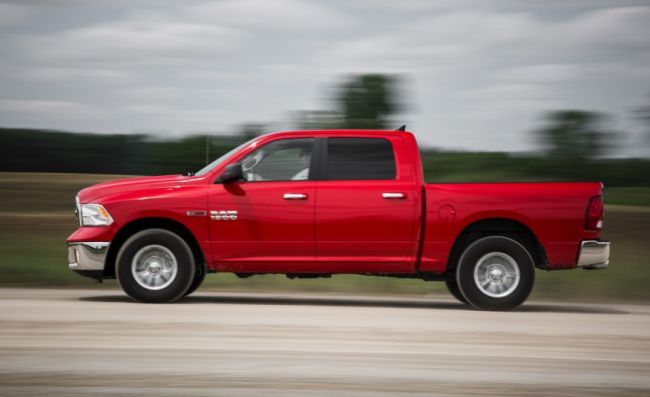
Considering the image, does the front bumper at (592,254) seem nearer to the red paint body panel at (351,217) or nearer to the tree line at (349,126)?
the red paint body panel at (351,217)

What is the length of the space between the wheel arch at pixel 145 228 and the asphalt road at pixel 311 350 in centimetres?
45

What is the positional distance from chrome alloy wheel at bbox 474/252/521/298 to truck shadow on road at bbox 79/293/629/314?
40 centimetres

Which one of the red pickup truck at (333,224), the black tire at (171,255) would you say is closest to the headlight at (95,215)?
the red pickup truck at (333,224)

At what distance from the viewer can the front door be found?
35.9ft

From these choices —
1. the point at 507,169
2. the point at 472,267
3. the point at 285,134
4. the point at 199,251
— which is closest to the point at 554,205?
the point at 472,267

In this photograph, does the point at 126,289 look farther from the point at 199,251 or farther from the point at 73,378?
the point at 73,378

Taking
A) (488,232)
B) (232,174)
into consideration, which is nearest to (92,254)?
(232,174)

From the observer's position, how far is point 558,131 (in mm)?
78750

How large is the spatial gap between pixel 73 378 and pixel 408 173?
5.38m

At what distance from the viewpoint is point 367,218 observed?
1088 centimetres

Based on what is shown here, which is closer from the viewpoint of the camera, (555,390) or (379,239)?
(555,390)

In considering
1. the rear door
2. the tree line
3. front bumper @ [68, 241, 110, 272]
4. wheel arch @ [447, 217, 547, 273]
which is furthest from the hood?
the tree line

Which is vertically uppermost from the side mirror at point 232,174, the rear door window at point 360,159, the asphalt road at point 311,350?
the rear door window at point 360,159

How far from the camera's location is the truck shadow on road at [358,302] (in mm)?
11422
